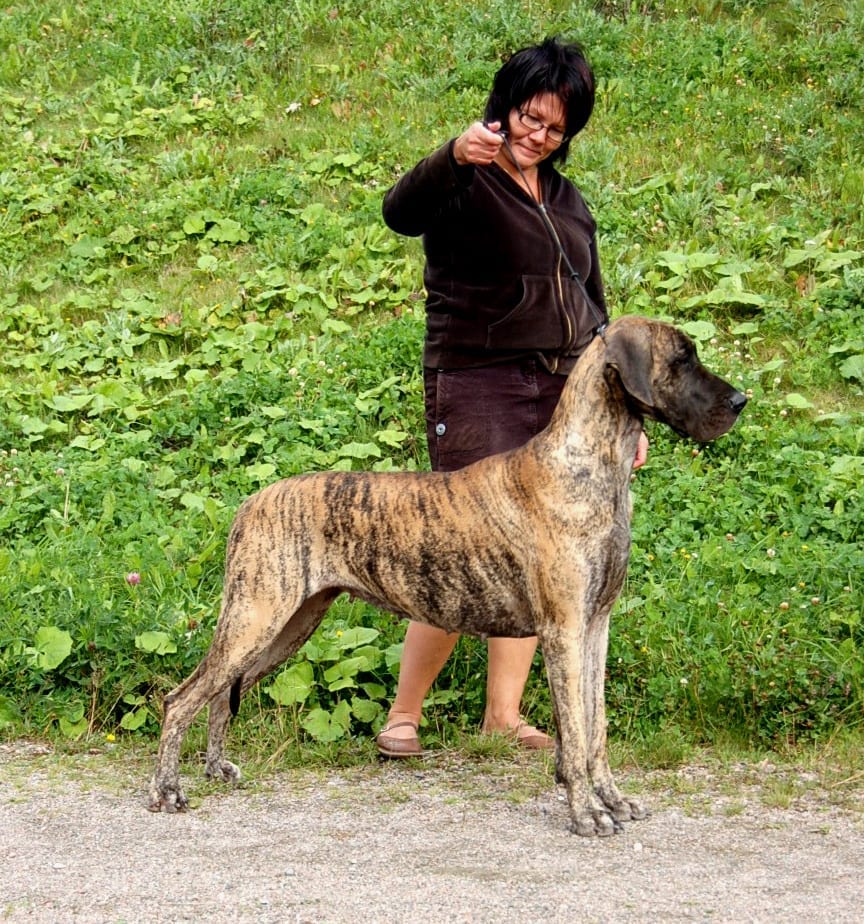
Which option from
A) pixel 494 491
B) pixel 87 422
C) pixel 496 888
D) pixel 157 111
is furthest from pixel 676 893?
pixel 157 111

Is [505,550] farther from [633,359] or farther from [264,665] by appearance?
[264,665]

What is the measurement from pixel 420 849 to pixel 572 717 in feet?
2.43

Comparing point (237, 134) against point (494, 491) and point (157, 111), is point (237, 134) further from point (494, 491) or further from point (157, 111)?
point (494, 491)

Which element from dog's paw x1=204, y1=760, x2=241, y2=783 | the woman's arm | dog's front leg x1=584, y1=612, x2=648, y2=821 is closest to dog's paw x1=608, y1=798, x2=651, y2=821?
dog's front leg x1=584, y1=612, x2=648, y2=821

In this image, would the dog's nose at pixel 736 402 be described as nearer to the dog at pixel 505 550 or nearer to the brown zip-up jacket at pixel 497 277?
the dog at pixel 505 550

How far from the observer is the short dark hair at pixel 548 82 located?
559cm

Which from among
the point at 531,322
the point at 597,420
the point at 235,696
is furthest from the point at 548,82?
the point at 235,696

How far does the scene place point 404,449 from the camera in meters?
8.95

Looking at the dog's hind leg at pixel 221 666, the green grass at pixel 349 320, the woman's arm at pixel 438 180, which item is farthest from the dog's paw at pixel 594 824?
the woman's arm at pixel 438 180

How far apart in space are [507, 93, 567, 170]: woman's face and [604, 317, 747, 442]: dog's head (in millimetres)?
1103

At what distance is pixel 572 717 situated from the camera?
5.05 meters

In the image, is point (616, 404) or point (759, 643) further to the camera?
point (759, 643)

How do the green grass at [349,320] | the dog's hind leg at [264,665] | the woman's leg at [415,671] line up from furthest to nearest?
the green grass at [349,320] → the woman's leg at [415,671] → the dog's hind leg at [264,665]

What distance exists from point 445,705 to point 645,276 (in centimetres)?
473
